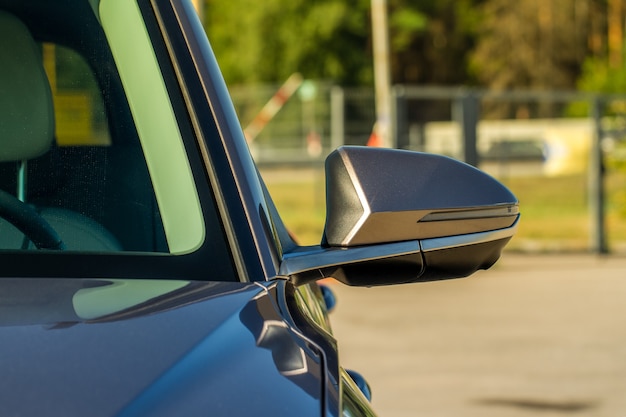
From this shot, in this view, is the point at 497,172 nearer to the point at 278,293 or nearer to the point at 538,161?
the point at 538,161

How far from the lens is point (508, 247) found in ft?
45.4

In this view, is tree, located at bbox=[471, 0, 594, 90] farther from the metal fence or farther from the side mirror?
the side mirror

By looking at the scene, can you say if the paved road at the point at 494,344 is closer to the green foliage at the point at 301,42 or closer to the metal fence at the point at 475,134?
the metal fence at the point at 475,134

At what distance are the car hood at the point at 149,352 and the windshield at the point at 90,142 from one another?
0.44 ft

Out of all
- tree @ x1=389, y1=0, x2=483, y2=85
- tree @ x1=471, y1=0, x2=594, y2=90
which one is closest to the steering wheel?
tree @ x1=389, y1=0, x2=483, y2=85

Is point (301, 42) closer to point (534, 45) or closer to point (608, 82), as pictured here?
point (608, 82)

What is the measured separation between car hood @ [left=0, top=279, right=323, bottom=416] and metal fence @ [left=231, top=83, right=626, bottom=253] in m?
10.8

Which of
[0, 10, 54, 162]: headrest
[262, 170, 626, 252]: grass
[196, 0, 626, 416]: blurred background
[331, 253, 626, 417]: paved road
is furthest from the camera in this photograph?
[262, 170, 626, 252]: grass

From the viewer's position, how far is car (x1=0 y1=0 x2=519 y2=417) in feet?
4.41

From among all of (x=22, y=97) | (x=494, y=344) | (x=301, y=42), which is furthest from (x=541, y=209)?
(x=301, y=42)

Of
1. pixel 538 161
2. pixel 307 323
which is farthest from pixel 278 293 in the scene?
pixel 538 161

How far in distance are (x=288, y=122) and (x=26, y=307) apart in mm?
21491

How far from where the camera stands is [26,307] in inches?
55.1

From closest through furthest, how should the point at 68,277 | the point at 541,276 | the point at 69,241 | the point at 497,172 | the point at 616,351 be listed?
the point at 68,277
the point at 69,241
the point at 616,351
the point at 541,276
the point at 497,172
